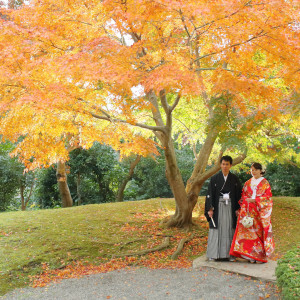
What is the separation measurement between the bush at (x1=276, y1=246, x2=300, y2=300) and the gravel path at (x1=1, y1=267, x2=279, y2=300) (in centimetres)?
36

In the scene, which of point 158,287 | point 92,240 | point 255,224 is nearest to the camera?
point 158,287

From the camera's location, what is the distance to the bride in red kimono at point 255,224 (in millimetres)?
4281

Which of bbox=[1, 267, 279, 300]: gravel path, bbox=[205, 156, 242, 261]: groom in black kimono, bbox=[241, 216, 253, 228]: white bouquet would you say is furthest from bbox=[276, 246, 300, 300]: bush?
bbox=[205, 156, 242, 261]: groom in black kimono

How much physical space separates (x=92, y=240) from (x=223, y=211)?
2.72 meters

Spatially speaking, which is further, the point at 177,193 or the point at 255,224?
the point at 177,193

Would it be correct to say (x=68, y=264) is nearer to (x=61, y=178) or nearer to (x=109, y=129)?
(x=109, y=129)

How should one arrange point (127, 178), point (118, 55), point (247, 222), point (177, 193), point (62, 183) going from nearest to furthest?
point (247, 222) → point (118, 55) → point (177, 193) → point (62, 183) → point (127, 178)

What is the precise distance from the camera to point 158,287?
377cm

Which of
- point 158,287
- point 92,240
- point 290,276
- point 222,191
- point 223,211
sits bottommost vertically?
point 158,287

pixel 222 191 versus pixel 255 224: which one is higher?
pixel 222 191

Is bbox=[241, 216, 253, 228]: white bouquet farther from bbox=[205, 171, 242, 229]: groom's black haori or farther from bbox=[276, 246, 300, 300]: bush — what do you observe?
bbox=[276, 246, 300, 300]: bush

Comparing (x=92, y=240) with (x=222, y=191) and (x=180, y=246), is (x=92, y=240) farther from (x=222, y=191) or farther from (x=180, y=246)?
(x=222, y=191)

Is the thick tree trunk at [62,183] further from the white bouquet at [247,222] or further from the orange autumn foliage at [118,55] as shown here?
the white bouquet at [247,222]

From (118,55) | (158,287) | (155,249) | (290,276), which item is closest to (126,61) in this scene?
(118,55)
